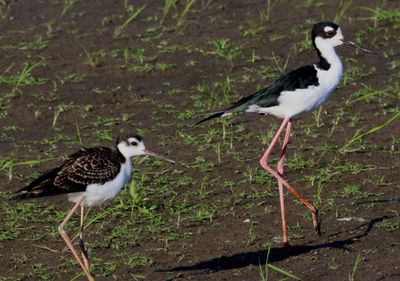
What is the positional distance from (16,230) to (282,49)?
415 cm

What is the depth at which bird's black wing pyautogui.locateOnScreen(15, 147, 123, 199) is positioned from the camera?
282 inches

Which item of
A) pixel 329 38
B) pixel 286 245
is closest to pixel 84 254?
pixel 286 245

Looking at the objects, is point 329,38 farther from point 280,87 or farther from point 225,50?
point 225,50

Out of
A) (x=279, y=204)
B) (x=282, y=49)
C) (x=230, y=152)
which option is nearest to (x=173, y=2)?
(x=282, y=49)

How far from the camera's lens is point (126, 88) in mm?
10617

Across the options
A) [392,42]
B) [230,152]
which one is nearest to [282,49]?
[392,42]

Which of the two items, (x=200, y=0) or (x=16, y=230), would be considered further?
(x=200, y=0)

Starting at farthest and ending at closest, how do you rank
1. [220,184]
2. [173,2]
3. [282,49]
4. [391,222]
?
[173,2] → [282,49] → [220,184] → [391,222]

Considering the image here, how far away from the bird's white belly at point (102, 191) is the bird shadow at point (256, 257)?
0.60m

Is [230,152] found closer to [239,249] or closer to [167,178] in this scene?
[167,178]

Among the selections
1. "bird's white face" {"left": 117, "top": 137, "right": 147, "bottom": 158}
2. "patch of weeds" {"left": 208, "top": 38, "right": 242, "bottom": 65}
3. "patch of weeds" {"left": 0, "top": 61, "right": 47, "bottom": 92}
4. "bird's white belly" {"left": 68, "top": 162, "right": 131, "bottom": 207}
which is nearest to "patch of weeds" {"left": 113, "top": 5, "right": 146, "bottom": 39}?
"patch of weeds" {"left": 208, "top": 38, "right": 242, "bottom": 65}

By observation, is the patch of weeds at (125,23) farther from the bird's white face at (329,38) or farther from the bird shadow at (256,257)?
the bird shadow at (256,257)

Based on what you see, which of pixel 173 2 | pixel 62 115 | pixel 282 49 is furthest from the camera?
pixel 173 2

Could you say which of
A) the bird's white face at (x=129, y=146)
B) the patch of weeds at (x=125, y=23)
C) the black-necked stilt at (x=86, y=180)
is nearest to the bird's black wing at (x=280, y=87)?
the bird's white face at (x=129, y=146)
